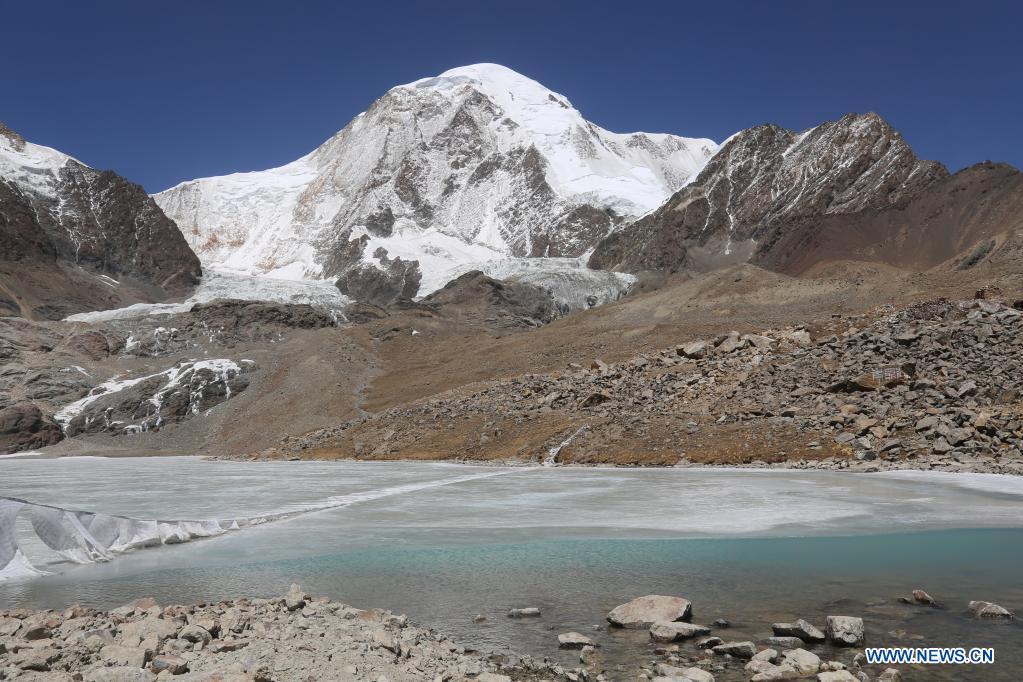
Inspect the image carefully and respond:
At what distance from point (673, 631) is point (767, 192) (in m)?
154

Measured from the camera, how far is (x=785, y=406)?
2783 cm

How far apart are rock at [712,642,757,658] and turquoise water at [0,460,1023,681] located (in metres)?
0.51

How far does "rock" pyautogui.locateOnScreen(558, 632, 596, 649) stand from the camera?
7.07 meters

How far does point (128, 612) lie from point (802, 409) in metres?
23.8

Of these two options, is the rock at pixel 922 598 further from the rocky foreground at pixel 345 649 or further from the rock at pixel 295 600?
the rock at pixel 295 600

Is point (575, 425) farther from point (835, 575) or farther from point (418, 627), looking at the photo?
point (418, 627)

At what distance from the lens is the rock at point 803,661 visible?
6.28 metres

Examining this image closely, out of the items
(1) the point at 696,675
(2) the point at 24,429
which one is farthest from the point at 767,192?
(1) the point at 696,675

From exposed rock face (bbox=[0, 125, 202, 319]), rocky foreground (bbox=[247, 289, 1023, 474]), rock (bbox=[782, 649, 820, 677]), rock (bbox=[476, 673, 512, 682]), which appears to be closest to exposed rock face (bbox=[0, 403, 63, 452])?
rocky foreground (bbox=[247, 289, 1023, 474])

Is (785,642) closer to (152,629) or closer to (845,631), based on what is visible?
(845,631)

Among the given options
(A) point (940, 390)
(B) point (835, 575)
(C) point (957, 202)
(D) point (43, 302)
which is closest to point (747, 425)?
(A) point (940, 390)

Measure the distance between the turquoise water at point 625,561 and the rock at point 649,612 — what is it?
0.20m

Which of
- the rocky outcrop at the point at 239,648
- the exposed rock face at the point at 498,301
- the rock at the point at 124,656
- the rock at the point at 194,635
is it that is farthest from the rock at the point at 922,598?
the exposed rock face at the point at 498,301

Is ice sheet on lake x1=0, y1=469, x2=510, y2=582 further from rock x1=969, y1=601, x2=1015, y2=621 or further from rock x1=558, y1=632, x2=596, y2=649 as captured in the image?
rock x1=969, y1=601, x2=1015, y2=621
